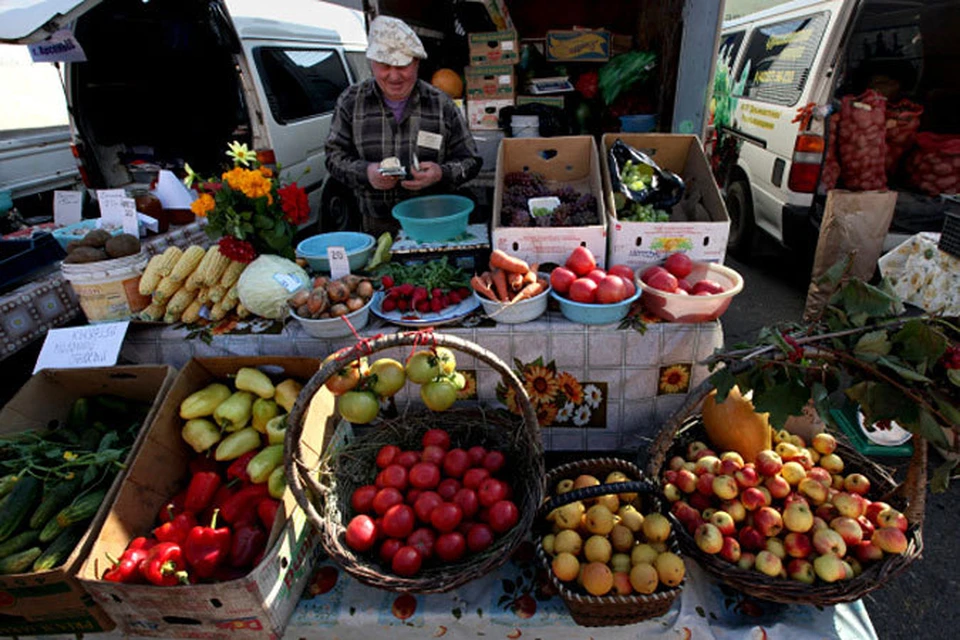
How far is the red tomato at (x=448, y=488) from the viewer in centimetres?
156

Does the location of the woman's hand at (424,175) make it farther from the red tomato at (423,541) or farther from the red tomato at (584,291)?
the red tomato at (423,541)

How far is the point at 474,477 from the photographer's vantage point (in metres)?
1.57

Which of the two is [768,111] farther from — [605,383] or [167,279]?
[167,279]

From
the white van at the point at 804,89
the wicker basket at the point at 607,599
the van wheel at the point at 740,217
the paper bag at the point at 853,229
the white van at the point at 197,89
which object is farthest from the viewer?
the van wheel at the point at 740,217

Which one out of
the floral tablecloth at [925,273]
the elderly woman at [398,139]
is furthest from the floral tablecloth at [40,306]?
the floral tablecloth at [925,273]

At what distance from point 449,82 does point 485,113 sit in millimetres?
399

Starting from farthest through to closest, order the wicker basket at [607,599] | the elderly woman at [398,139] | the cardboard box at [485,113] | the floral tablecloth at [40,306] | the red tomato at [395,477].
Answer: the cardboard box at [485,113] < the elderly woman at [398,139] < the floral tablecloth at [40,306] < the red tomato at [395,477] < the wicker basket at [607,599]

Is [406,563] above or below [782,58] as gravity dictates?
below

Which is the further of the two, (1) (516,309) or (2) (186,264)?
(2) (186,264)

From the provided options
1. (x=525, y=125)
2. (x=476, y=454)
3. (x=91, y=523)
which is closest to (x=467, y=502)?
(x=476, y=454)

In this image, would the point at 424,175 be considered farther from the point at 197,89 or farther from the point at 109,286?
the point at 197,89

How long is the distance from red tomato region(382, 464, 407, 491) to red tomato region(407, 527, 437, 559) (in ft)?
0.53

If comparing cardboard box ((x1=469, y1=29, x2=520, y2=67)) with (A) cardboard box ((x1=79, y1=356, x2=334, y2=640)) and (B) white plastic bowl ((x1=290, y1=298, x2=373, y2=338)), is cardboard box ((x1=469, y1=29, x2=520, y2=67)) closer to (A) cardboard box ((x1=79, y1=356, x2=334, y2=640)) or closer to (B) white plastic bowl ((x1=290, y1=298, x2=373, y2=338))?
(B) white plastic bowl ((x1=290, y1=298, x2=373, y2=338))

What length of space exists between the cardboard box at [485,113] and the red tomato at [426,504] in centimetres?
345
